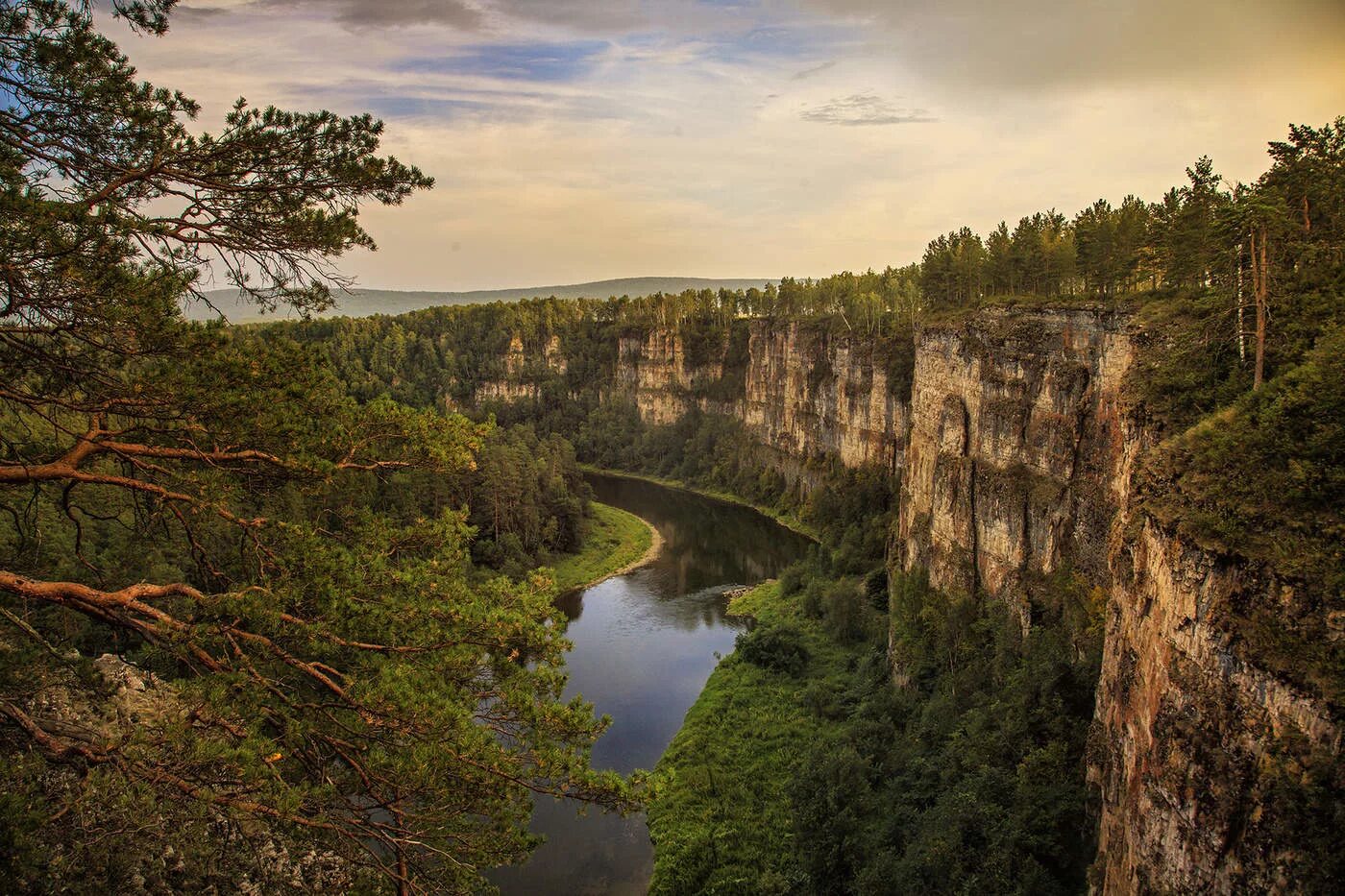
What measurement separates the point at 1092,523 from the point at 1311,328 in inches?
355

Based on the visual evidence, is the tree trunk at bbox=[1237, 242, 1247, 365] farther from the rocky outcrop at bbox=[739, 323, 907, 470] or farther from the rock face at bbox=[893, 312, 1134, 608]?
the rocky outcrop at bbox=[739, 323, 907, 470]

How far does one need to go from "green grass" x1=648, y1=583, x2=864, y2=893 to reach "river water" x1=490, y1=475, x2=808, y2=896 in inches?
38.1

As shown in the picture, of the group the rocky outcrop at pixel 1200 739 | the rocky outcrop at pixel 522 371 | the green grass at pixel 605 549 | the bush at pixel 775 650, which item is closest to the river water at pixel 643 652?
the green grass at pixel 605 549

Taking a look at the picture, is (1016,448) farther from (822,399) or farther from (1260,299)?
(822,399)

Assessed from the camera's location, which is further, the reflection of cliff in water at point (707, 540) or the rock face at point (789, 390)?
the rock face at point (789, 390)

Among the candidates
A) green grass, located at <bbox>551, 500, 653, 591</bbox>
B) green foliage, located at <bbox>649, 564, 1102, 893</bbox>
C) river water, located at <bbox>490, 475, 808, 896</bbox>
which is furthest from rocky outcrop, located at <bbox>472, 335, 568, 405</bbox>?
green foliage, located at <bbox>649, 564, 1102, 893</bbox>

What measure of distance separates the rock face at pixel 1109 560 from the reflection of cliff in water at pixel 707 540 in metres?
8.83

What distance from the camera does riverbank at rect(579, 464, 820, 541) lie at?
197 ft

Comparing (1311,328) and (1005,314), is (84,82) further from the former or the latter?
(1005,314)

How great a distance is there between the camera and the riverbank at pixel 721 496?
2363 inches

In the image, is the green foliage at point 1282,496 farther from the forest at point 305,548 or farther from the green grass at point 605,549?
the green grass at point 605,549

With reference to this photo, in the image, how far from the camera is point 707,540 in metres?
58.4

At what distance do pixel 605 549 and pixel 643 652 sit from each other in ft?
58.0

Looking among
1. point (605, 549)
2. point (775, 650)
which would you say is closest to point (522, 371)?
point (605, 549)
